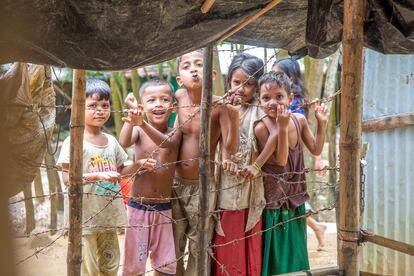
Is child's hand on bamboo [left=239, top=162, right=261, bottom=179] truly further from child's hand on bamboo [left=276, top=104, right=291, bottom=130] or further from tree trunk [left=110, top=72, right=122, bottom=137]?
tree trunk [left=110, top=72, right=122, bottom=137]

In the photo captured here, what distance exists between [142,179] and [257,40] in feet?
3.89

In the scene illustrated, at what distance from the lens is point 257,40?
3.42 meters

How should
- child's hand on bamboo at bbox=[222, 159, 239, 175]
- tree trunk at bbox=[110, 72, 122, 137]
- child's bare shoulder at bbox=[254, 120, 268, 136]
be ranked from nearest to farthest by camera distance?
child's hand on bamboo at bbox=[222, 159, 239, 175] < child's bare shoulder at bbox=[254, 120, 268, 136] < tree trunk at bbox=[110, 72, 122, 137]

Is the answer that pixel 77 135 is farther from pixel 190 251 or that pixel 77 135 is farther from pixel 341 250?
pixel 341 250

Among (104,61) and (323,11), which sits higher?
(323,11)

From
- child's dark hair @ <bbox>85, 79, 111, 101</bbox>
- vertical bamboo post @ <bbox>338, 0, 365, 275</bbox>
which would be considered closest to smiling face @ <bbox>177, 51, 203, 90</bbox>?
child's dark hair @ <bbox>85, 79, 111, 101</bbox>

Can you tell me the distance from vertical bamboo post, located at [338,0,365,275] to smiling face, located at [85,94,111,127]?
1473 millimetres

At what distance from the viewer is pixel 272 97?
326cm

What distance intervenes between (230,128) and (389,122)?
1.52m

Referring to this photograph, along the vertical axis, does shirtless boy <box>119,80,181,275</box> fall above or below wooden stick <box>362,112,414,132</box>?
below

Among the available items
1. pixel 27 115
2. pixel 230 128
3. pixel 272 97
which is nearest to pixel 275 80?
pixel 272 97

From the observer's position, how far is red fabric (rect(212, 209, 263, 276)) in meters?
3.26

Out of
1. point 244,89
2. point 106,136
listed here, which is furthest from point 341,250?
point 106,136

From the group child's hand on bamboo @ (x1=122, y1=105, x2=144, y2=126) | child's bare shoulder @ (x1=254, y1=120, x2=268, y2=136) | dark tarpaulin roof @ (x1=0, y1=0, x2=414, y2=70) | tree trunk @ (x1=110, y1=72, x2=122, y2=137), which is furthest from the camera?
tree trunk @ (x1=110, y1=72, x2=122, y2=137)
